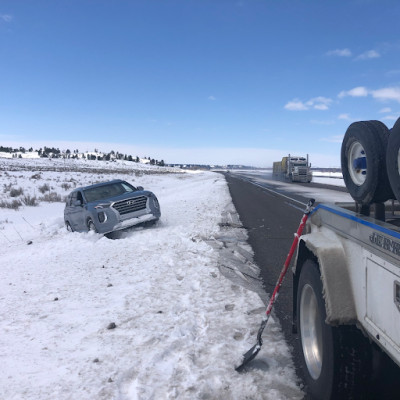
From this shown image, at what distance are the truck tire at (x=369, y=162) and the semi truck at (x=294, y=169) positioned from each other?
145ft

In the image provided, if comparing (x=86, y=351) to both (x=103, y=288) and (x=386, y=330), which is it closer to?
(x=103, y=288)

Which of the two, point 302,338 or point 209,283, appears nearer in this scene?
point 302,338

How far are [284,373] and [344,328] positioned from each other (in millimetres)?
1212

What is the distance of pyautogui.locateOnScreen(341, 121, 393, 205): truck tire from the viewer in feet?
7.69

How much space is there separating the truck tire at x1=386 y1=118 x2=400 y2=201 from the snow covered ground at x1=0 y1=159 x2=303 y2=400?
1.93 meters

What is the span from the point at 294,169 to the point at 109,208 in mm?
40231

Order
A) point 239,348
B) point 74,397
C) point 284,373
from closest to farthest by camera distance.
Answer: point 74,397 → point 284,373 → point 239,348

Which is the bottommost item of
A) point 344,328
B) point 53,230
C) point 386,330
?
point 53,230

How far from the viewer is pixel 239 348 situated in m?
3.68

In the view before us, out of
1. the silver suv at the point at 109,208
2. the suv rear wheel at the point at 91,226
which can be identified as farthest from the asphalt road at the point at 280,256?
the suv rear wheel at the point at 91,226

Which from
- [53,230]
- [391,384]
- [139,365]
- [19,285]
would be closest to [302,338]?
[391,384]

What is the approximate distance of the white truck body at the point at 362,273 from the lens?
1.80 metres

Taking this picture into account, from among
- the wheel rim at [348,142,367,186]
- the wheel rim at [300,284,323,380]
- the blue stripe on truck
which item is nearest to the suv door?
the wheel rim at [300,284,323,380]

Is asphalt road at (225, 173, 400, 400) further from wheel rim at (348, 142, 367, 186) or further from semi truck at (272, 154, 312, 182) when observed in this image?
semi truck at (272, 154, 312, 182)
